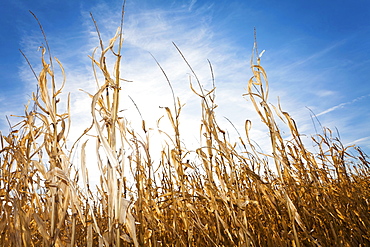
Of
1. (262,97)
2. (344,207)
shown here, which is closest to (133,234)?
(262,97)

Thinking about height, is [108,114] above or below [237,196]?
above

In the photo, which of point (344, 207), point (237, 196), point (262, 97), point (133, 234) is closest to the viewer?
point (133, 234)

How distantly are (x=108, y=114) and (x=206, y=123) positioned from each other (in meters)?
0.71

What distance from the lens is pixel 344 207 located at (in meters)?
1.99

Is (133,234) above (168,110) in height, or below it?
below

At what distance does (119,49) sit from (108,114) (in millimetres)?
237

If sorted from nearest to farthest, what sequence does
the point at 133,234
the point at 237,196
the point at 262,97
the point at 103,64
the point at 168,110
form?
the point at 133,234, the point at 103,64, the point at 237,196, the point at 262,97, the point at 168,110

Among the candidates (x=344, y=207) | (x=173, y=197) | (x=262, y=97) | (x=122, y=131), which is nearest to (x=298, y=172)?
(x=344, y=207)

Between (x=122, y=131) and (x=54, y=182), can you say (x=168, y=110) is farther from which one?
(x=54, y=182)

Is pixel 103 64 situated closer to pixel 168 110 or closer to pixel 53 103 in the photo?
pixel 53 103

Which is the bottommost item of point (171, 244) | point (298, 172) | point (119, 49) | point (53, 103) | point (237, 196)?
point (171, 244)

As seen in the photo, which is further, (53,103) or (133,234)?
(53,103)

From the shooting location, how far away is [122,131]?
1.12 metres

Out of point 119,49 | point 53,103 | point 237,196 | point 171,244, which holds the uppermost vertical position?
point 119,49
